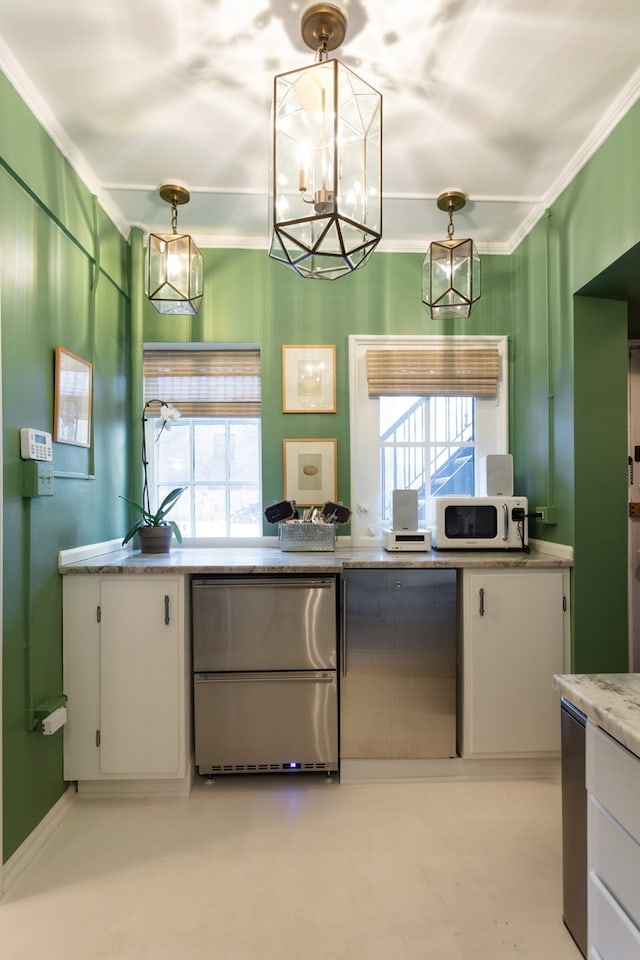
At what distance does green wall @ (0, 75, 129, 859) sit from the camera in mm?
1661

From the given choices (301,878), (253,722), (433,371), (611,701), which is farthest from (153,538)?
(611,701)

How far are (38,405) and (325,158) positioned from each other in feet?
4.34

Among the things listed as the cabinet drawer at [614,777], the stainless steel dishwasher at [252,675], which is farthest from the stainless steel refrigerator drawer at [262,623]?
the cabinet drawer at [614,777]

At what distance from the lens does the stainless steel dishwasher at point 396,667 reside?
2.19 meters

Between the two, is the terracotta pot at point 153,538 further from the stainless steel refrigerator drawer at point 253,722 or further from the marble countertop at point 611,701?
the marble countertop at point 611,701

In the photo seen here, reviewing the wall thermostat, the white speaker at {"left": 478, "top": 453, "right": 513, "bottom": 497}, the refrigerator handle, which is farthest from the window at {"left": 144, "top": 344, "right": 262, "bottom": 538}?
the white speaker at {"left": 478, "top": 453, "right": 513, "bottom": 497}

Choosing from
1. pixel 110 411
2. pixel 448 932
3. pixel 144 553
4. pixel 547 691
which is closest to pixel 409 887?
pixel 448 932

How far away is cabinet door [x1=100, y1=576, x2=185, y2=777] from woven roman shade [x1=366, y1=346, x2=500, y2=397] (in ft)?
5.10

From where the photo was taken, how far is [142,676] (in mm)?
2100

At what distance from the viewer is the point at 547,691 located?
2.22m

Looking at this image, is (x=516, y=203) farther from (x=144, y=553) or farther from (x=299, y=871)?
(x=299, y=871)

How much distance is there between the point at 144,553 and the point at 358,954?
1756 millimetres

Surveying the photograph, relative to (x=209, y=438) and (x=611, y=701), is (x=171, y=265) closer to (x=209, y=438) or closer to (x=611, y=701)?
(x=209, y=438)

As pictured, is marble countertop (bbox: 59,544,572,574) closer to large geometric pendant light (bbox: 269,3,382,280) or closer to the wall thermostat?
the wall thermostat
